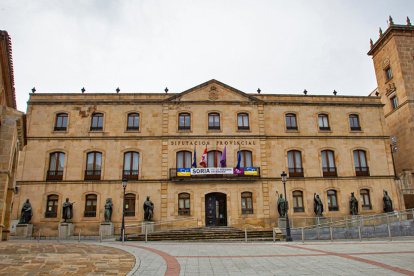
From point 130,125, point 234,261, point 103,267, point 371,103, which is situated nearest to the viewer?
point 103,267

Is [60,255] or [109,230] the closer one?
[60,255]

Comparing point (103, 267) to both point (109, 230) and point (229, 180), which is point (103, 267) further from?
point (229, 180)

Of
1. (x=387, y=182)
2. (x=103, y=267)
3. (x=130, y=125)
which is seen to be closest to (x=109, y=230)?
(x=130, y=125)

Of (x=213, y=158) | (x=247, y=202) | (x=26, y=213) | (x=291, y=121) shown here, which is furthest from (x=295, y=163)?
(x=26, y=213)

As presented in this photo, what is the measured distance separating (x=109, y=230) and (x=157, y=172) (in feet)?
18.8

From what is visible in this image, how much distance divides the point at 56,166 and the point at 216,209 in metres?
13.4

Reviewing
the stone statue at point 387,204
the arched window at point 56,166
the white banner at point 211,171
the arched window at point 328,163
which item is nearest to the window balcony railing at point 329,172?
the arched window at point 328,163

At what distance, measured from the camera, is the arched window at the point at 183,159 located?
27609 millimetres

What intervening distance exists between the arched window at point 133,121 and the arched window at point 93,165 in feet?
11.2

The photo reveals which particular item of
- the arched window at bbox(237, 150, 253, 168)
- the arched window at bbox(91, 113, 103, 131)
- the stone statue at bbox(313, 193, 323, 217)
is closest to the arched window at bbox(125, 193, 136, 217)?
the arched window at bbox(91, 113, 103, 131)

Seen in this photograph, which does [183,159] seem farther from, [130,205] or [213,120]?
[130,205]

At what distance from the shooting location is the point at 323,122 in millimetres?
29922

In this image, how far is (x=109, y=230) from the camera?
80.1 ft

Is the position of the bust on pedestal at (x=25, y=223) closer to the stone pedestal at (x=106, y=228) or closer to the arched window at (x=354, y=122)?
the stone pedestal at (x=106, y=228)
